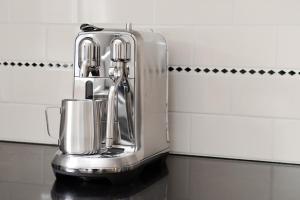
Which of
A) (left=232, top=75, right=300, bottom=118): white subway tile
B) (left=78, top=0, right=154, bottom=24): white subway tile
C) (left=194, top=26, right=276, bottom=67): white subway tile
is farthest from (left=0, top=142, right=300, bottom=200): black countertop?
(left=78, top=0, right=154, bottom=24): white subway tile

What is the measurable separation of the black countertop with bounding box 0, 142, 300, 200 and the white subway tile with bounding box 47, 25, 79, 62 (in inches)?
10.4

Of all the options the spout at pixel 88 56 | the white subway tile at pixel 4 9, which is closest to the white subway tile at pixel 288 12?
the spout at pixel 88 56


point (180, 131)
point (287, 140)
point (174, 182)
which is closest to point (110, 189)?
point (174, 182)

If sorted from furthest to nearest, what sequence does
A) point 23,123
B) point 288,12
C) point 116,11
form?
1. point 23,123
2. point 116,11
3. point 288,12

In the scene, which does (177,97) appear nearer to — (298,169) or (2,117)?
(298,169)

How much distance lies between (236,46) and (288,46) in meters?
0.12

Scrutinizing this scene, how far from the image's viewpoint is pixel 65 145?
932 millimetres

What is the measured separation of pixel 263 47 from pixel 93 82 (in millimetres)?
407

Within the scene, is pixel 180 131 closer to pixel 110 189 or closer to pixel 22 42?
pixel 110 189

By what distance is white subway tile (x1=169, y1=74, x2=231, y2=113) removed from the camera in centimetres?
119

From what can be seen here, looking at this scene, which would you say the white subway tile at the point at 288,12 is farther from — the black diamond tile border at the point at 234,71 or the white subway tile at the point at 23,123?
the white subway tile at the point at 23,123

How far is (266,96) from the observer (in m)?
1.16

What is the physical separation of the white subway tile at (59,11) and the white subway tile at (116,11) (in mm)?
22

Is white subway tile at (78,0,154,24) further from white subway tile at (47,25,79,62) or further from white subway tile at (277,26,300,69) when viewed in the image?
white subway tile at (277,26,300,69)
